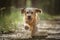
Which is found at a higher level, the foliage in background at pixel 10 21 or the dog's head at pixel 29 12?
the dog's head at pixel 29 12

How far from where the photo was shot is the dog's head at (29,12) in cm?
164

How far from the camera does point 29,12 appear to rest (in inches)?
64.5

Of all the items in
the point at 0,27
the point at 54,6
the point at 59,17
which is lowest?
the point at 0,27

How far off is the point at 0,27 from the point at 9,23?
0.11 m

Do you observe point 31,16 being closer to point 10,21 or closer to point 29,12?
point 29,12

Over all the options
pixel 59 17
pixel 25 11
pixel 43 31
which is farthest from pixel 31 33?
pixel 59 17

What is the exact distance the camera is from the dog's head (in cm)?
164

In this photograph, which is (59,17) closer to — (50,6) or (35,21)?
(50,6)

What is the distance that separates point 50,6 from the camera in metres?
1.73

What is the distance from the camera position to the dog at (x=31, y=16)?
1.64 m

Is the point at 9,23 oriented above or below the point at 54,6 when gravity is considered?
below

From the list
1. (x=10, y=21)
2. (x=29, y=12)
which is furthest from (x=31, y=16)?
(x=10, y=21)

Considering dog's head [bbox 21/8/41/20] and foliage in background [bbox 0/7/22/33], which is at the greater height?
dog's head [bbox 21/8/41/20]

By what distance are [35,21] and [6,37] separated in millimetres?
361
